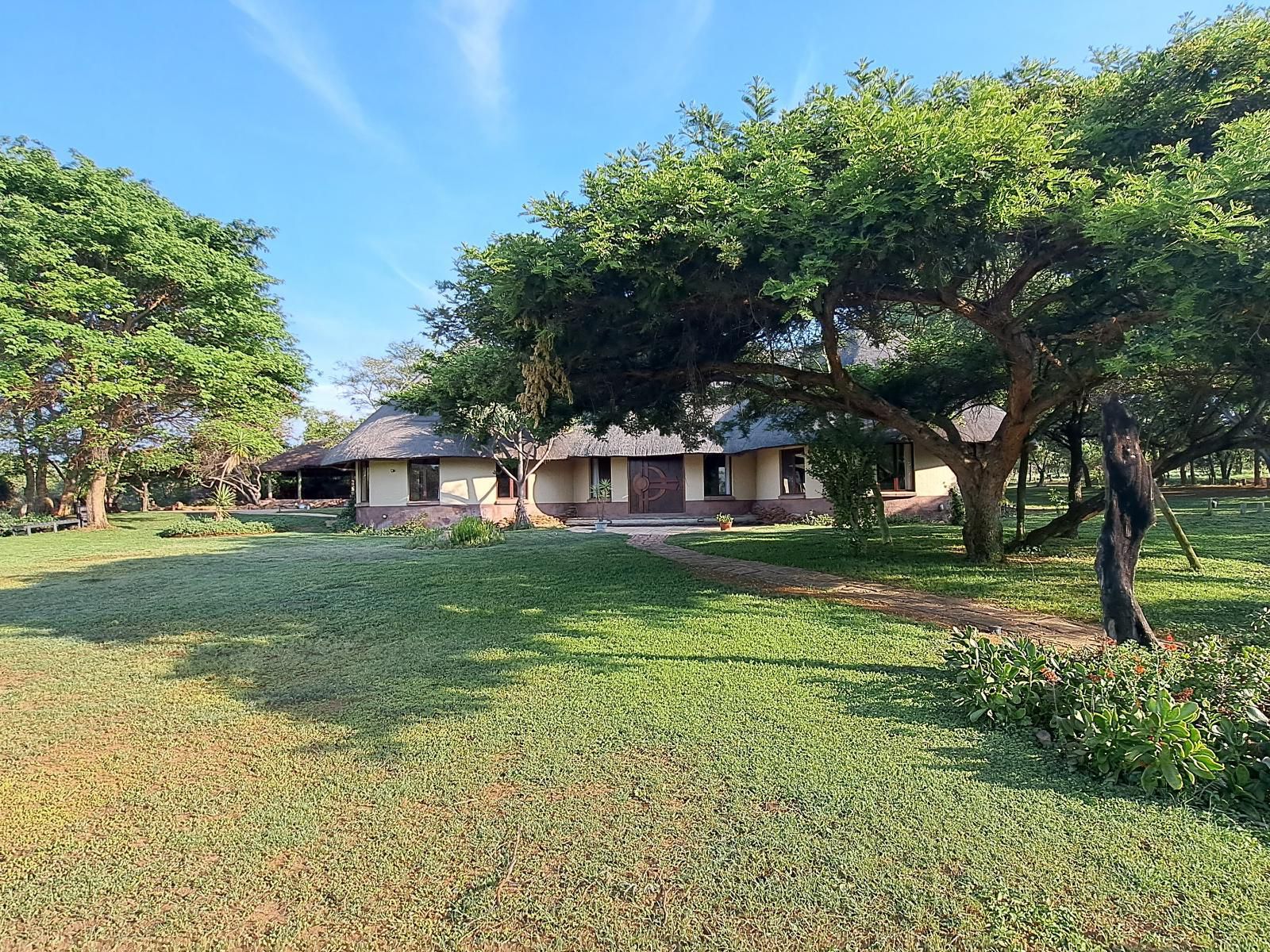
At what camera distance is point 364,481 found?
23.1 metres

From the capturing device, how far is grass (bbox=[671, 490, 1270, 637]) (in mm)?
6602

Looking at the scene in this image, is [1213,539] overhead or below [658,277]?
below

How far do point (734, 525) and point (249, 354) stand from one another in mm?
16964

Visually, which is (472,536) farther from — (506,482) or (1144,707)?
(1144,707)

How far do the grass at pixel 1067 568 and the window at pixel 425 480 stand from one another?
34.6 feet

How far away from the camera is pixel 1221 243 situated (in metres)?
5.00

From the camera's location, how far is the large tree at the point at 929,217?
5.11m

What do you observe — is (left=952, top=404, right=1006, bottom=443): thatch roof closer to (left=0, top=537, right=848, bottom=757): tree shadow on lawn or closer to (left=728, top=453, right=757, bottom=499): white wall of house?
(left=728, top=453, right=757, bottom=499): white wall of house

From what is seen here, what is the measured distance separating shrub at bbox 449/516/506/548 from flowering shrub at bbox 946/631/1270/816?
12.2 m

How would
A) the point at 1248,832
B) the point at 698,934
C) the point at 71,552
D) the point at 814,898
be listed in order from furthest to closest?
the point at 71,552 → the point at 1248,832 → the point at 814,898 → the point at 698,934

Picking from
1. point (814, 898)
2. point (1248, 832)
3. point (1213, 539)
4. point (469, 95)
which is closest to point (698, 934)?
point (814, 898)

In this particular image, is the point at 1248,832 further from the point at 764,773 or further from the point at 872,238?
the point at 872,238

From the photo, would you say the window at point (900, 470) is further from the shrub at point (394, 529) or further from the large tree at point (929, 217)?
the shrub at point (394, 529)

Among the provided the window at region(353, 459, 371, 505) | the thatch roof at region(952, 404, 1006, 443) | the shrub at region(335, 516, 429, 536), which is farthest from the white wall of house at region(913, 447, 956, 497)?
the window at region(353, 459, 371, 505)
